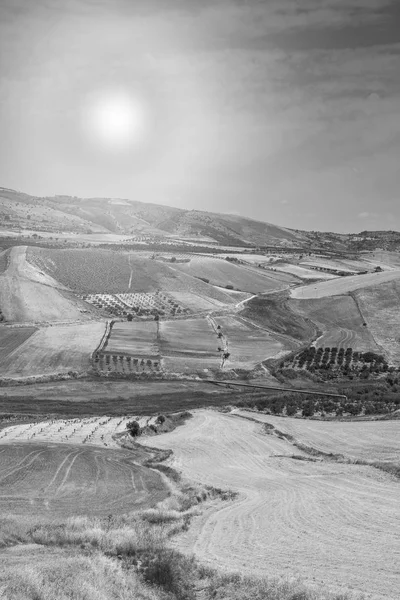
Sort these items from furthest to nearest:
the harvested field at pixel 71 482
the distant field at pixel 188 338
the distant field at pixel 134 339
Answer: the distant field at pixel 188 338 < the distant field at pixel 134 339 < the harvested field at pixel 71 482

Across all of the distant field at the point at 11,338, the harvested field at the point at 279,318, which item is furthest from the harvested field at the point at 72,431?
the harvested field at the point at 279,318

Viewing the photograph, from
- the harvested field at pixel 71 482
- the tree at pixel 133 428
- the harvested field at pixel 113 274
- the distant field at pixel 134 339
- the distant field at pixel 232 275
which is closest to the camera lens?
the harvested field at pixel 71 482

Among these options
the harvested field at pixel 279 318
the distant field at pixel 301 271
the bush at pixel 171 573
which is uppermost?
the distant field at pixel 301 271

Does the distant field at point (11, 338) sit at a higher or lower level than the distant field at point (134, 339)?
lower

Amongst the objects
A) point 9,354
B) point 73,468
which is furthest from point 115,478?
point 9,354

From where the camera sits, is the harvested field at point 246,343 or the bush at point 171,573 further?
the harvested field at point 246,343

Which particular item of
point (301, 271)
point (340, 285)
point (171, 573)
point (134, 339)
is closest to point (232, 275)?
point (340, 285)

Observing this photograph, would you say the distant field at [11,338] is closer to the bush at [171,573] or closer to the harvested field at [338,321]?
the harvested field at [338,321]
